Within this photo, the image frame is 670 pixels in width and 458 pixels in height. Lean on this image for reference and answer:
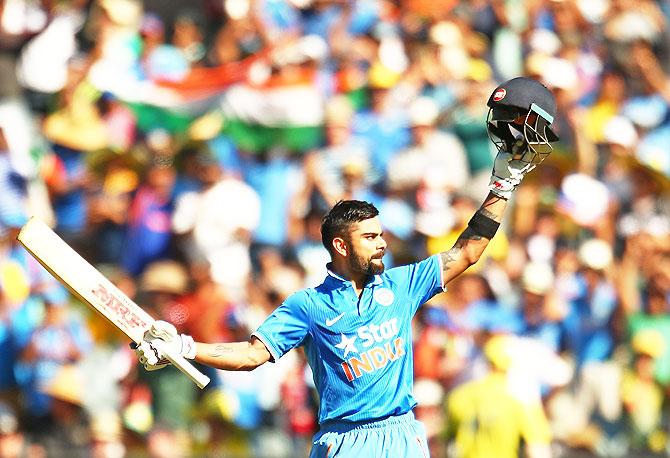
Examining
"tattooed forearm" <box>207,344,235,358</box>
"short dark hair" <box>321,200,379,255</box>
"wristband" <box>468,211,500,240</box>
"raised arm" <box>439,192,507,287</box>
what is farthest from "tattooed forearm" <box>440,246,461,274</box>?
"tattooed forearm" <box>207,344,235,358</box>

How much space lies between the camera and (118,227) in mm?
12633

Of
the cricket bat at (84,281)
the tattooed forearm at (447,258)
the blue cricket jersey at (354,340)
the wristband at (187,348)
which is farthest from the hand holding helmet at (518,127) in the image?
the cricket bat at (84,281)

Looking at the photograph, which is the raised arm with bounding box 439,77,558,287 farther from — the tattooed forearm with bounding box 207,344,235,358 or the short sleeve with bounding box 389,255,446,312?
the tattooed forearm with bounding box 207,344,235,358

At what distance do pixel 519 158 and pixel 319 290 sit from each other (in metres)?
1.26

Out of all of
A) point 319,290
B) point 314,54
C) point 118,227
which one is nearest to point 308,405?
point 118,227

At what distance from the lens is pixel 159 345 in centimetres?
691

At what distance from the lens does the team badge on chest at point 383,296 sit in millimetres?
7617

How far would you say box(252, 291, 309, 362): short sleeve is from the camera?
745 cm

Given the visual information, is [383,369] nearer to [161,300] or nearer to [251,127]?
[161,300]

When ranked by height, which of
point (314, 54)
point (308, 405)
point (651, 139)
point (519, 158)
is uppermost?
point (314, 54)

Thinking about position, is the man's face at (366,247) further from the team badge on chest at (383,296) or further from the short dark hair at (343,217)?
the team badge on chest at (383,296)

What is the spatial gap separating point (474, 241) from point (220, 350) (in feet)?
4.77

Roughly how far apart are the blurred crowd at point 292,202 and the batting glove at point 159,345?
424 centimetres

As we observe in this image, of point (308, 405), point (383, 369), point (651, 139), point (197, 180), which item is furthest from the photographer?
point (651, 139)
